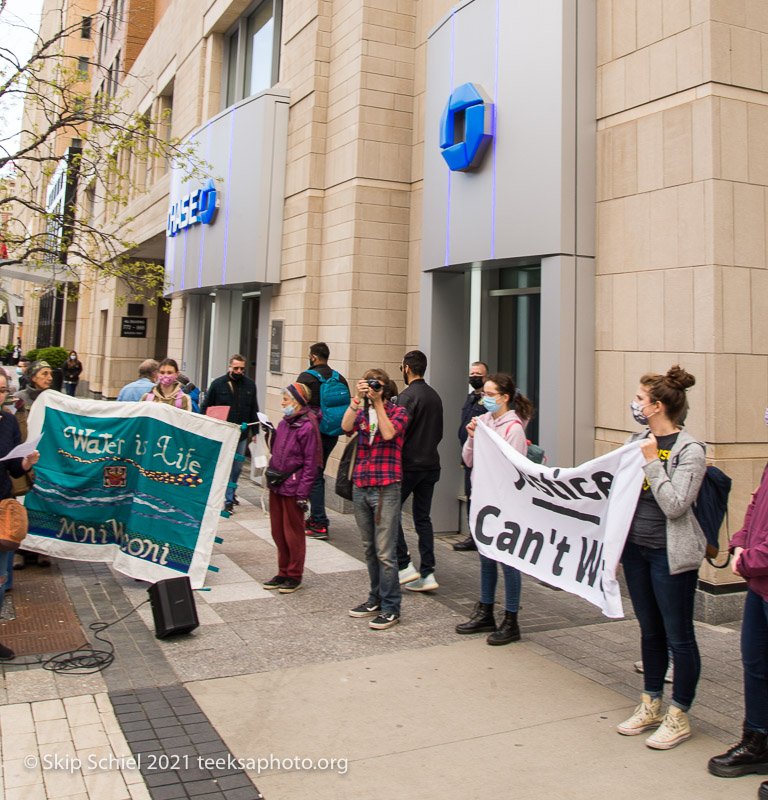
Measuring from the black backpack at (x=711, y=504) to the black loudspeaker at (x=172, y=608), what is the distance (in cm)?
350

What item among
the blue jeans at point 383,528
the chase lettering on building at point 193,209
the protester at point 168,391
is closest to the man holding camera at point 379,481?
the blue jeans at point 383,528

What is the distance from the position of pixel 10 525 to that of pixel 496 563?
340 cm

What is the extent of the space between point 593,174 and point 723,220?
161cm

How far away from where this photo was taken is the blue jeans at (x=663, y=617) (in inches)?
165

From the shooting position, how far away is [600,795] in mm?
3768

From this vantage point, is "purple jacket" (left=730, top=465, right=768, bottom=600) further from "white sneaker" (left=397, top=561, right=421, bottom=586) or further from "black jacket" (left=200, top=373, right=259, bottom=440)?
"black jacket" (left=200, top=373, right=259, bottom=440)

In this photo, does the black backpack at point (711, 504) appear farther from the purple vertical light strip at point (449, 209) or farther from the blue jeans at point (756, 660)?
the purple vertical light strip at point (449, 209)

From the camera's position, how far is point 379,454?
624cm

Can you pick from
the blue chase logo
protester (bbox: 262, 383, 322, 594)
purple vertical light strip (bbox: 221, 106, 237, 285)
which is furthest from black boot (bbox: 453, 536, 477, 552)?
purple vertical light strip (bbox: 221, 106, 237, 285)

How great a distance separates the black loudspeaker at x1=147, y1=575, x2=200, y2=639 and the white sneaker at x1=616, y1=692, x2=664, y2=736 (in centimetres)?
299

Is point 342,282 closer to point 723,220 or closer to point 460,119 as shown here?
point 460,119

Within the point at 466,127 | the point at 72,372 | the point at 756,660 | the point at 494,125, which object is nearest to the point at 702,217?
the point at 494,125

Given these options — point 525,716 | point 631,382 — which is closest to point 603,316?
point 631,382

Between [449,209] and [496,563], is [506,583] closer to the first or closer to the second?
[496,563]
